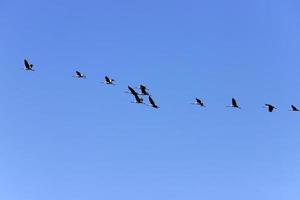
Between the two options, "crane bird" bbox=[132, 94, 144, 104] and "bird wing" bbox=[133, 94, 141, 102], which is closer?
"bird wing" bbox=[133, 94, 141, 102]

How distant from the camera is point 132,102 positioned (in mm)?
107688

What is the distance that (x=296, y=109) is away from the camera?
342 feet

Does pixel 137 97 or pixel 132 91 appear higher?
pixel 137 97

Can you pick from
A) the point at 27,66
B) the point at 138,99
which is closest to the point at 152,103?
the point at 138,99

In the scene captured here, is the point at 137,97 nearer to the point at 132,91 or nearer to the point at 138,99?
the point at 138,99

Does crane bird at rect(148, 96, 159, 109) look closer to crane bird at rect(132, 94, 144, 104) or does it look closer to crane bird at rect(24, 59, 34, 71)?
crane bird at rect(132, 94, 144, 104)

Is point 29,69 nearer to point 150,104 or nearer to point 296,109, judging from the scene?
point 150,104

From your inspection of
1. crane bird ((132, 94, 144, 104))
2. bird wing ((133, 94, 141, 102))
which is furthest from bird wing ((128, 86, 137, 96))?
crane bird ((132, 94, 144, 104))

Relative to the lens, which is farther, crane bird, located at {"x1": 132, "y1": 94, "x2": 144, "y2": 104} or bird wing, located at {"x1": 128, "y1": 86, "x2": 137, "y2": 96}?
crane bird, located at {"x1": 132, "y1": 94, "x2": 144, "y2": 104}

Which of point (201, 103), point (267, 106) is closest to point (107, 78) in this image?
point (201, 103)

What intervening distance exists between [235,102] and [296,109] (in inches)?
292

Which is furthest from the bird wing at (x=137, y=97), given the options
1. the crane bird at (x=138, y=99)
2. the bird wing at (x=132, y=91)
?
the bird wing at (x=132, y=91)

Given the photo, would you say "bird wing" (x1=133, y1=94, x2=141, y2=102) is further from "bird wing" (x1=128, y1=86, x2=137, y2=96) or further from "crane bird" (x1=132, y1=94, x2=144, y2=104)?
"bird wing" (x1=128, y1=86, x2=137, y2=96)

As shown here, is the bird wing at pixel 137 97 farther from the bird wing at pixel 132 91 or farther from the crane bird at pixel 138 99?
the bird wing at pixel 132 91
